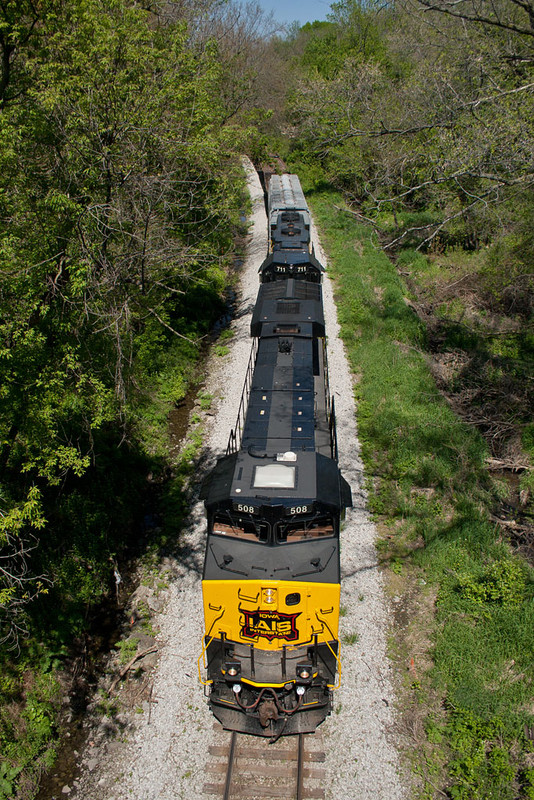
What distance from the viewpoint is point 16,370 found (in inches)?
373

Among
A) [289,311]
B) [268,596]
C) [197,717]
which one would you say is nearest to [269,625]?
[268,596]

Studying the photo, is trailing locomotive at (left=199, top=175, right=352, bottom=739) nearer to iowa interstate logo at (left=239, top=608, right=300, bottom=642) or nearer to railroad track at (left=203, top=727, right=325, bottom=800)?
iowa interstate logo at (left=239, top=608, right=300, bottom=642)

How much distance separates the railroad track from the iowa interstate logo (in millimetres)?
2115

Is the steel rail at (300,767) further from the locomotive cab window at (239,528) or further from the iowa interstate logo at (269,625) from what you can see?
the locomotive cab window at (239,528)

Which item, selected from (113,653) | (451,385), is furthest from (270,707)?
(451,385)

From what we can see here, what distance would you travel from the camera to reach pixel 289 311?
49.8ft

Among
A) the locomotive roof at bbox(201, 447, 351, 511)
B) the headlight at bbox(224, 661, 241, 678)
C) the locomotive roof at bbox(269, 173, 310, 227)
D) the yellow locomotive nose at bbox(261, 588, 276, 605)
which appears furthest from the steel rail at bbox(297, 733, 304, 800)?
the locomotive roof at bbox(269, 173, 310, 227)

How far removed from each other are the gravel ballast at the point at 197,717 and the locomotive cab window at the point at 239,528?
3573 mm

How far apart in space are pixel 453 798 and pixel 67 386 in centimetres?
1014

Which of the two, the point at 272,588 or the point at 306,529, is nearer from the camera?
the point at 272,588

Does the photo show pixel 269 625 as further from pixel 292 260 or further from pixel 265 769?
pixel 292 260

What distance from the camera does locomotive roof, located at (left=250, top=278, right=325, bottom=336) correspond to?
14.5 meters

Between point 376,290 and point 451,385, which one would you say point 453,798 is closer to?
point 451,385

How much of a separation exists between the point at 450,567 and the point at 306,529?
5.16m
